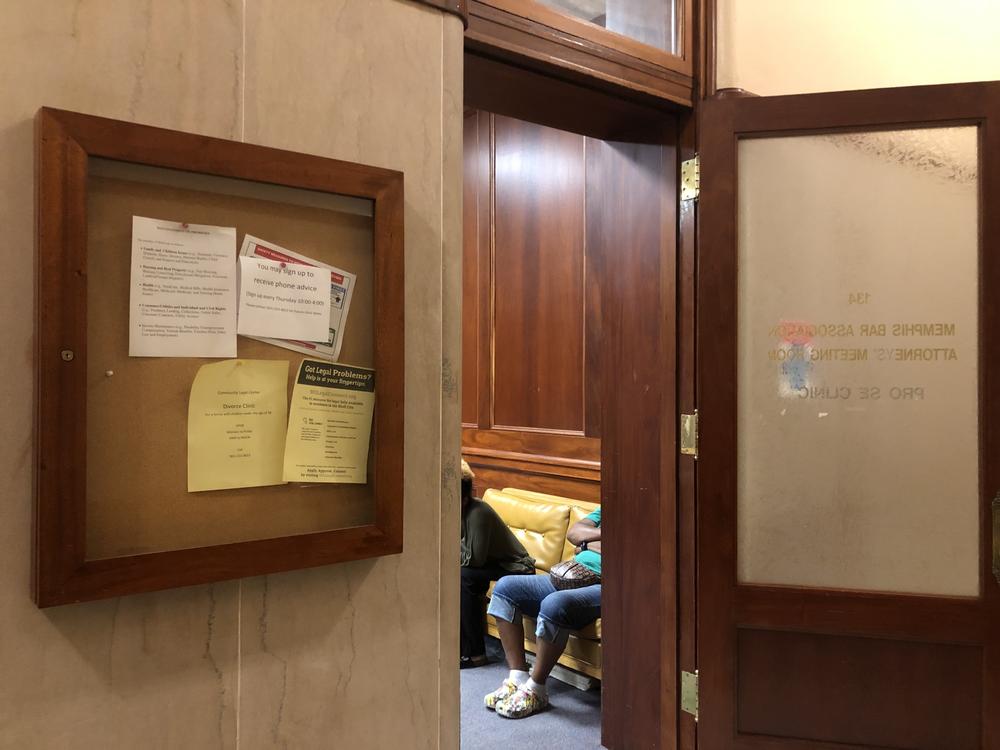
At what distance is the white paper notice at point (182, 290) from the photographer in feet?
3.47

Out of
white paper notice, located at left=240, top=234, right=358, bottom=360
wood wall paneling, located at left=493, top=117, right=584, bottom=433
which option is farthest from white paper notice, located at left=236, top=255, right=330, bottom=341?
wood wall paneling, located at left=493, top=117, right=584, bottom=433

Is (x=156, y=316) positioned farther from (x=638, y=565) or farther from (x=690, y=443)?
(x=638, y=565)

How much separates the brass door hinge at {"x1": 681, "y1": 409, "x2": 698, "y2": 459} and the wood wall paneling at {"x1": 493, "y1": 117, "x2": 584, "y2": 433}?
2146 millimetres

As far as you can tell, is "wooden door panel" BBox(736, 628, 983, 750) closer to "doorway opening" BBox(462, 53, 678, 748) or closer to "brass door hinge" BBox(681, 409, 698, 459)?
"doorway opening" BBox(462, 53, 678, 748)

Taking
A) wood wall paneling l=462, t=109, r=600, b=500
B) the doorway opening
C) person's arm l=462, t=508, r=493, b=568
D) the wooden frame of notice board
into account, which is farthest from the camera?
wood wall paneling l=462, t=109, r=600, b=500

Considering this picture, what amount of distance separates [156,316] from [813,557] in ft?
5.30

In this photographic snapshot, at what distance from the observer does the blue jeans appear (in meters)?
3.31

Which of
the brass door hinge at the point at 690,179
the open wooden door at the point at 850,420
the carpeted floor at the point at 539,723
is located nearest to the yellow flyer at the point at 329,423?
the open wooden door at the point at 850,420

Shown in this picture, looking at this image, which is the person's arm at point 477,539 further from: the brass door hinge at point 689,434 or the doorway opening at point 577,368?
the brass door hinge at point 689,434

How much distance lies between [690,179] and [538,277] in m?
2.50

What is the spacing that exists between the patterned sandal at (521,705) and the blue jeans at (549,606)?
0.24m

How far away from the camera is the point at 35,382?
0.99m

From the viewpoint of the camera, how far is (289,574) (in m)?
1.22

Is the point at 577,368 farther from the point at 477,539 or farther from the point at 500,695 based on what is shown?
the point at 500,695
